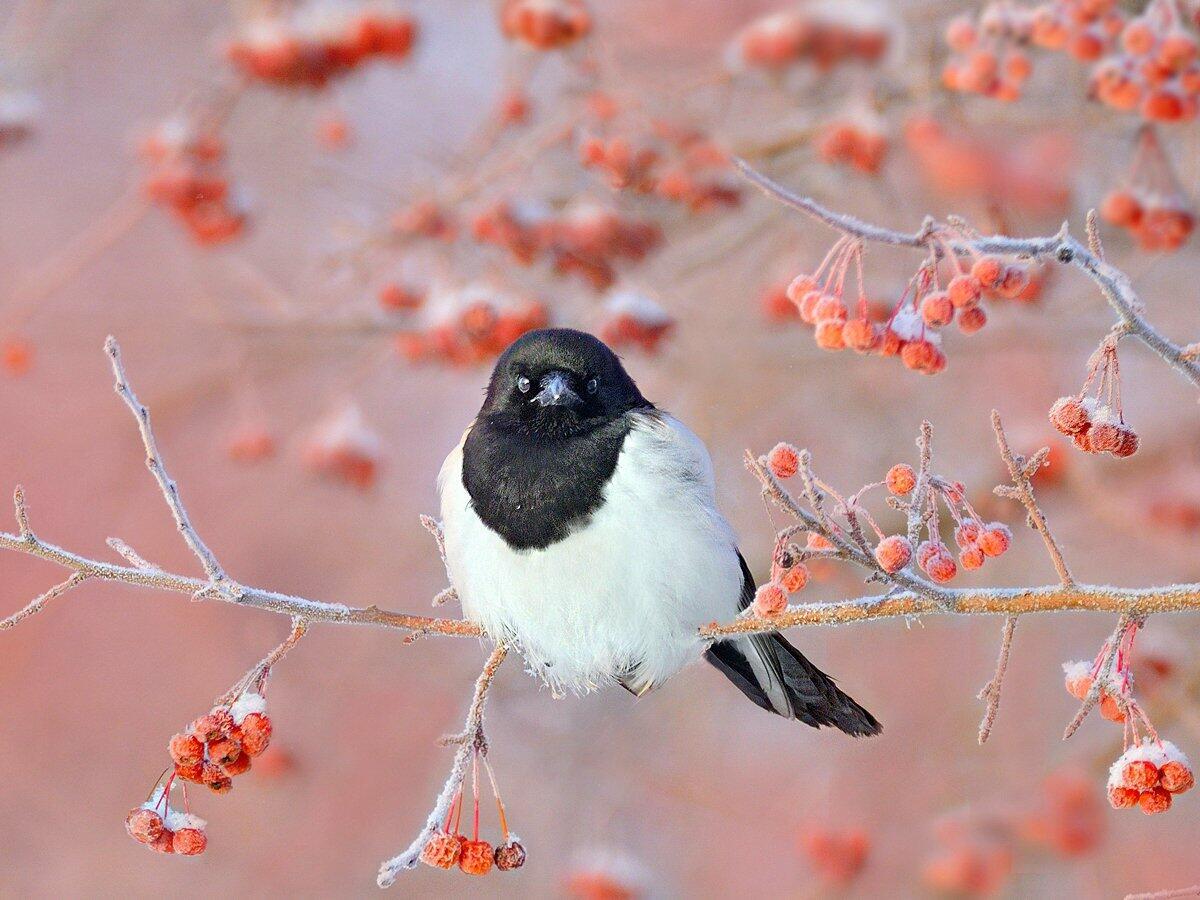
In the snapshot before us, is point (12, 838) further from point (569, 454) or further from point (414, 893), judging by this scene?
point (569, 454)

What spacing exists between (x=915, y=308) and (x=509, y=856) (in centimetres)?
110

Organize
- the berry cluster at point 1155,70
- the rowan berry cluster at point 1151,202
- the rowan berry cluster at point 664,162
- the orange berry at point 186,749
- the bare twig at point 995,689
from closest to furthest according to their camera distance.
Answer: the bare twig at point 995,689 < the orange berry at point 186,749 < the berry cluster at point 1155,70 < the rowan berry cluster at point 1151,202 < the rowan berry cluster at point 664,162

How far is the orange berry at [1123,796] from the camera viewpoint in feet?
5.95

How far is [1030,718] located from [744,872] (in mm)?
1650

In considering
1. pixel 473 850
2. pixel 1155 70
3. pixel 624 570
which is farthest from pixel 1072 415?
pixel 1155 70

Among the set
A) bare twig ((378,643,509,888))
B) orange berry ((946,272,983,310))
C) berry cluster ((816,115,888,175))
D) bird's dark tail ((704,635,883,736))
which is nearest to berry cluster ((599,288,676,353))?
berry cluster ((816,115,888,175))

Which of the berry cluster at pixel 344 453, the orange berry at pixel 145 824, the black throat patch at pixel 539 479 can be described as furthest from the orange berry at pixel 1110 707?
the berry cluster at pixel 344 453

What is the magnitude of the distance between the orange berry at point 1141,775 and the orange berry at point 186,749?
1.40 meters

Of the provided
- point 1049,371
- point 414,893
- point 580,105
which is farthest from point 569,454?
point 414,893

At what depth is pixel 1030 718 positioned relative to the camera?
17.1 ft

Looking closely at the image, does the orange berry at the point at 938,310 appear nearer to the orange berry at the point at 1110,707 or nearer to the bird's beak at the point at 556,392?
the orange berry at the point at 1110,707

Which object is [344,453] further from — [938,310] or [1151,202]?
[938,310]

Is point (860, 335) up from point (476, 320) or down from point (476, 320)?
up

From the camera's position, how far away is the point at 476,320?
11.7ft
